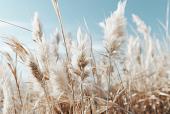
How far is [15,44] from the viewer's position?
168 centimetres

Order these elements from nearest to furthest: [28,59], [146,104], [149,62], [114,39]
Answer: [28,59] < [114,39] < [146,104] < [149,62]

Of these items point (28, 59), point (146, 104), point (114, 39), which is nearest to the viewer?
point (28, 59)

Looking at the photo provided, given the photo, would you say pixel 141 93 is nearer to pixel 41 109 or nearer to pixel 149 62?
pixel 149 62

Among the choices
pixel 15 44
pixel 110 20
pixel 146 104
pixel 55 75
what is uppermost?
pixel 110 20

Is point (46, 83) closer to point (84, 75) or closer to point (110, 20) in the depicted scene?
point (84, 75)

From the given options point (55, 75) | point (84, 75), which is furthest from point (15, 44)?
point (84, 75)

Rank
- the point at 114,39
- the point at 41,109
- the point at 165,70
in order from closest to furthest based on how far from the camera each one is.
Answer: the point at 114,39 → the point at 41,109 → the point at 165,70

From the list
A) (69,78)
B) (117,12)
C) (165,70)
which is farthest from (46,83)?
(165,70)

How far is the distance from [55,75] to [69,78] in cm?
19

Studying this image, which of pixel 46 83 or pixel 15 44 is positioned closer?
pixel 15 44

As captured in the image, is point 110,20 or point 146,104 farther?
point 146,104

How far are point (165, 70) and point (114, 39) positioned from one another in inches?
82.7

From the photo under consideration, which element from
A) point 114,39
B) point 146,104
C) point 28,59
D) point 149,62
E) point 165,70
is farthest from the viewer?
point 149,62

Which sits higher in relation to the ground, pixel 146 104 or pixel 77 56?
pixel 77 56
